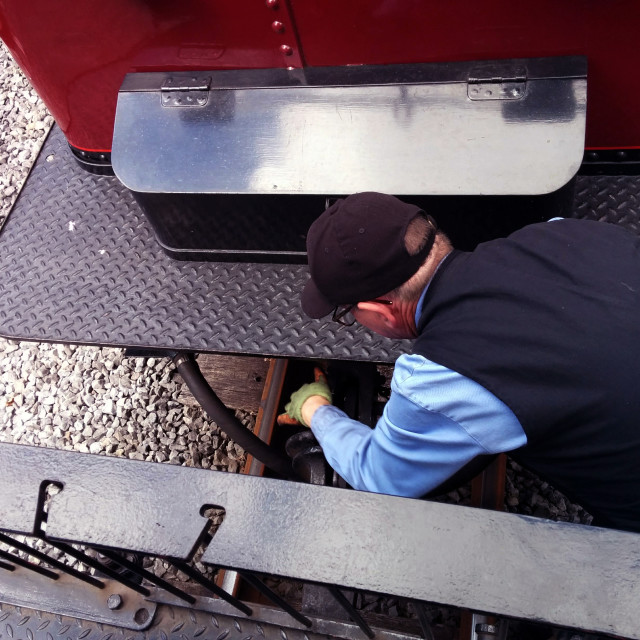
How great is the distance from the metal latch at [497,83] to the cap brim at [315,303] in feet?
2.35

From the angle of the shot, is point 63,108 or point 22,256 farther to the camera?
point 22,256

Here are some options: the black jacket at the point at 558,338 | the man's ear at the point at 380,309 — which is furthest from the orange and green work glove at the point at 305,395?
the black jacket at the point at 558,338

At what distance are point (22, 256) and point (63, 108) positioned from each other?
0.61 m

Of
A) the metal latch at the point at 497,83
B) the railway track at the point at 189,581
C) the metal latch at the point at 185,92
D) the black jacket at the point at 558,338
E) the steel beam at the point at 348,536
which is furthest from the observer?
the metal latch at the point at 185,92

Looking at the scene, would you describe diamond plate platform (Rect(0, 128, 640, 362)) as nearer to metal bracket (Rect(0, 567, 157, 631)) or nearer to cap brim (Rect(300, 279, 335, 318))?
cap brim (Rect(300, 279, 335, 318))

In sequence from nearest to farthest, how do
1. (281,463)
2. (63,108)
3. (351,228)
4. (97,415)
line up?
1. (351,228)
2. (63,108)
3. (281,463)
4. (97,415)

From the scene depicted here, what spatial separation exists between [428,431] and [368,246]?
444 millimetres

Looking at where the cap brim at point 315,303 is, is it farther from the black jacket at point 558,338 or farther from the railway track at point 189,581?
the railway track at point 189,581

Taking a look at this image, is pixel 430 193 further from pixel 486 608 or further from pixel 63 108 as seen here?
pixel 63 108

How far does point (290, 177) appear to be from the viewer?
187cm

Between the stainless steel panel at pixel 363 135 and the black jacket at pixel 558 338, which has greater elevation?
the stainless steel panel at pixel 363 135

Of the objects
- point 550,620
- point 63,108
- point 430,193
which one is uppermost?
point 63,108

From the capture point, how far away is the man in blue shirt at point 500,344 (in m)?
1.30

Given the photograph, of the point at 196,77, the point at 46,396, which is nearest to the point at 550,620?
the point at 196,77
